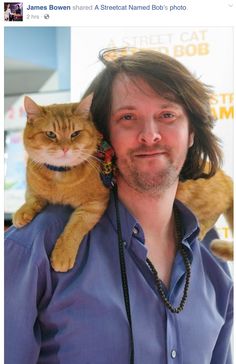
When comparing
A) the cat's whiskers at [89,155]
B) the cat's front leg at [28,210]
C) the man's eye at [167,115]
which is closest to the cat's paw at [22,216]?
the cat's front leg at [28,210]

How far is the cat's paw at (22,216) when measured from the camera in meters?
0.59

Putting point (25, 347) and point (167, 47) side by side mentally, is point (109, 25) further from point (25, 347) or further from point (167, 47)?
point (25, 347)

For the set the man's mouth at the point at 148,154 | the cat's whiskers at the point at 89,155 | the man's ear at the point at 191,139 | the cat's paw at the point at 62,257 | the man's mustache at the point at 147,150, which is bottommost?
the cat's paw at the point at 62,257

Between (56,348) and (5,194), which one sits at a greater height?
(5,194)

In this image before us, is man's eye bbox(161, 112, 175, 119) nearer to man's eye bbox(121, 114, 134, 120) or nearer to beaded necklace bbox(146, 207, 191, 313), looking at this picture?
man's eye bbox(121, 114, 134, 120)

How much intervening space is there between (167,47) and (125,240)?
317 mm

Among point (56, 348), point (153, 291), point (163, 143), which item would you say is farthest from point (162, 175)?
point (56, 348)

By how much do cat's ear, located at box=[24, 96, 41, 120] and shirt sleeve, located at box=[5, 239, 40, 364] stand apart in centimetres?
21

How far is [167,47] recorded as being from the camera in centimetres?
63

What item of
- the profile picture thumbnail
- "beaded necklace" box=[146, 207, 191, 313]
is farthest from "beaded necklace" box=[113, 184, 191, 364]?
the profile picture thumbnail

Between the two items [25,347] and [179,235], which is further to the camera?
[179,235]

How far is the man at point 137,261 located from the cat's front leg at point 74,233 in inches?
0.5

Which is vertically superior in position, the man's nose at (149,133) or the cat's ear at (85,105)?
the cat's ear at (85,105)

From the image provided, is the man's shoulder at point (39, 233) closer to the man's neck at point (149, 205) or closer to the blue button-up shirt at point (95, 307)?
the blue button-up shirt at point (95, 307)
